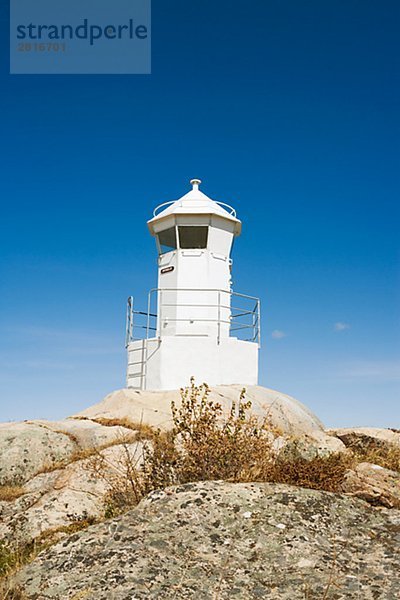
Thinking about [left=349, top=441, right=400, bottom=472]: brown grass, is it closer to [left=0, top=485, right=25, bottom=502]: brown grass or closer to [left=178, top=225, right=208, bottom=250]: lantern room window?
[left=0, top=485, right=25, bottom=502]: brown grass

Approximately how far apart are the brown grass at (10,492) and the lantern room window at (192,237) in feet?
41.8

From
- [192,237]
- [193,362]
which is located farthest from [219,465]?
[192,237]

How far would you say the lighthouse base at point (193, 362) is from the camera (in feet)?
68.8

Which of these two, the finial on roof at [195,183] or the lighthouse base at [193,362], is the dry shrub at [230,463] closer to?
the lighthouse base at [193,362]

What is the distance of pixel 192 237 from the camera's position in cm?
2334

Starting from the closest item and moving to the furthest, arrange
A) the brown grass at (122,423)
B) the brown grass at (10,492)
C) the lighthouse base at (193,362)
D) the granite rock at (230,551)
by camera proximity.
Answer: the granite rock at (230,551)
the brown grass at (10,492)
the brown grass at (122,423)
the lighthouse base at (193,362)

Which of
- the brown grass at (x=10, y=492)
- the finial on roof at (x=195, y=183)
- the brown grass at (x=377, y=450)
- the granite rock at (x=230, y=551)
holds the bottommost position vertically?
the brown grass at (x=10, y=492)

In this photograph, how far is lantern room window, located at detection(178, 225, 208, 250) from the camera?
23.2 metres

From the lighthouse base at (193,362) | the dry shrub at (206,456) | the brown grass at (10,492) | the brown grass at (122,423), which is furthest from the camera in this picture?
the lighthouse base at (193,362)

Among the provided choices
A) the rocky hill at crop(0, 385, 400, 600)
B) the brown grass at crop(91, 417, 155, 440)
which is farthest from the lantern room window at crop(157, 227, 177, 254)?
the rocky hill at crop(0, 385, 400, 600)

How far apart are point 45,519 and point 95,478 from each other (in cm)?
172

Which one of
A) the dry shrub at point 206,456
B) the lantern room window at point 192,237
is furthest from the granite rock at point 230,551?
the lantern room window at point 192,237

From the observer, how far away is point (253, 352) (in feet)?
72.3

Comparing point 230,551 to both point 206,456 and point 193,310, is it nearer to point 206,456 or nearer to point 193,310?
point 206,456
